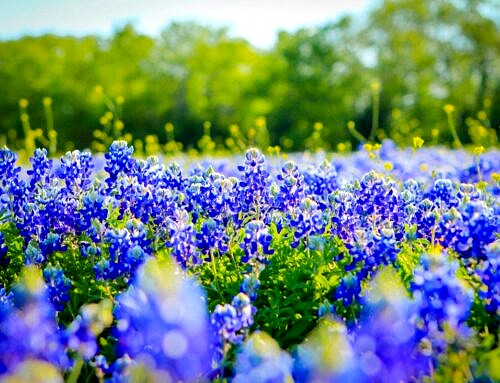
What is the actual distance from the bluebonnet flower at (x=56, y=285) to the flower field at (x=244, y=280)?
0.01 metres

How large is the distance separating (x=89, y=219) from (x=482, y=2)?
3433 centimetres

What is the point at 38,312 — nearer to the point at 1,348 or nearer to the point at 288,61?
the point at 1,348

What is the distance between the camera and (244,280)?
3.01 m

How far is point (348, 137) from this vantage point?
31406 millimetres

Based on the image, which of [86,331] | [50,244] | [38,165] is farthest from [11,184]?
[86,331]

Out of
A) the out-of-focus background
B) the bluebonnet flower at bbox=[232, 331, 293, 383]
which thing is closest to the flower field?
the bluebonnet flower at bbox=[232, 331, 293, 383]

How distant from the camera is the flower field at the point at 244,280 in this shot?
2195 mm

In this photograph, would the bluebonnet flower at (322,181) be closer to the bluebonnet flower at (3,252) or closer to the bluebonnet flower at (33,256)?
the bluebonnet flower at (33,256)

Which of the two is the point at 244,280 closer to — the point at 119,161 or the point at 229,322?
the point at 229,322

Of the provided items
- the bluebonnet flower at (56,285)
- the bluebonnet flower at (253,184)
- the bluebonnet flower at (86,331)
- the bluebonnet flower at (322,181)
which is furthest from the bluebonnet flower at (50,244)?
the bluebonnet flower at (322,181)

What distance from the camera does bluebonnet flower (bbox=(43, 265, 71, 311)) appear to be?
3.26m

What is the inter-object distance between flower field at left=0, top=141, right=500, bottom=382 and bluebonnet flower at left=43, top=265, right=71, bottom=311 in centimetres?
1

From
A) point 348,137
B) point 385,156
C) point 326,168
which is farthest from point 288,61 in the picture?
point 326,168

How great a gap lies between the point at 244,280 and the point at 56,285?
3.37 ft
